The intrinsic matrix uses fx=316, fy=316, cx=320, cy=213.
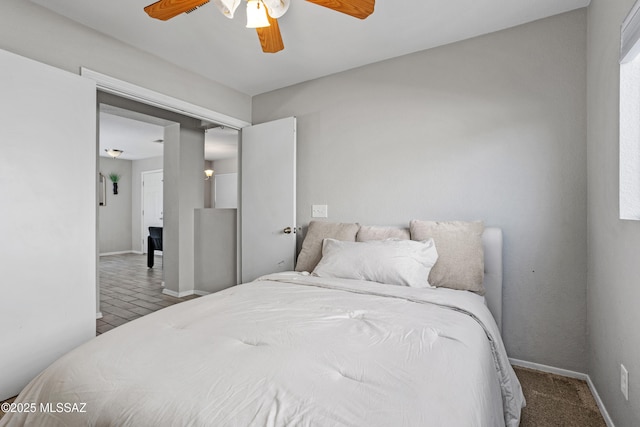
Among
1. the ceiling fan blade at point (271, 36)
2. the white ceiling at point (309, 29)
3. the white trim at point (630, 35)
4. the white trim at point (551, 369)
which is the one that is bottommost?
the white trim at point (551, 369)

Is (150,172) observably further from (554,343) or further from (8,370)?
(554,343)

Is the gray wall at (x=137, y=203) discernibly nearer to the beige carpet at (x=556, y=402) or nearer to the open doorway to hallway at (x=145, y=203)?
the open doorway to hallway at (x=145, y=203)

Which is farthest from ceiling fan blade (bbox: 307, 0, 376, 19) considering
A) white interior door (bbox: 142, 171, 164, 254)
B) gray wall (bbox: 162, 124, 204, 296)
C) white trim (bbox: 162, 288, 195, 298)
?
white interior door (bbox: 142, 171, 164, 254)

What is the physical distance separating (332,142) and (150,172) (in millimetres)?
6455

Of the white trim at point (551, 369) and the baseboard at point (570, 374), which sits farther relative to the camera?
the white trim at point (551, 369)

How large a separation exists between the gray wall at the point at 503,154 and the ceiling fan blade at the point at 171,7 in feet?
5.30

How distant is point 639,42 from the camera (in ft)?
4.11

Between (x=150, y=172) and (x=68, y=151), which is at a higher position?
(x=150, y=172)

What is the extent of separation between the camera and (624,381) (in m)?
1.41

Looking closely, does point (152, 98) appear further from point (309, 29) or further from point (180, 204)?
point (180, 204)

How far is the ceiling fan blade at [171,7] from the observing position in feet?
5.22

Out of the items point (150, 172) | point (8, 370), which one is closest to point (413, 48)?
point (8, 370)

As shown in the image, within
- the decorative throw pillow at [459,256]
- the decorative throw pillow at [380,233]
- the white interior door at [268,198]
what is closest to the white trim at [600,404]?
the decorative throw pillow at [459,256]

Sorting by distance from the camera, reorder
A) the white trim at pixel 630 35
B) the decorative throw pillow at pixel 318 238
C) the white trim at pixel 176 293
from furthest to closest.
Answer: the white trim at pixel 176 293
the decorative throw pillow at pixel 318 238
the white trim at pixel 630 35
